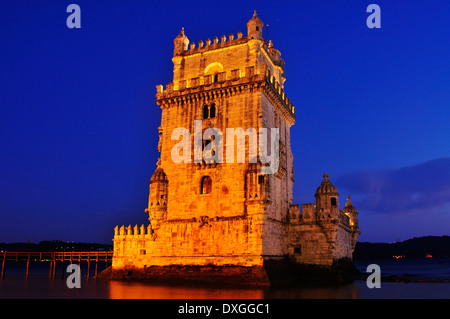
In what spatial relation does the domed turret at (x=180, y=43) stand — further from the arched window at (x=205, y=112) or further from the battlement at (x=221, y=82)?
the arched window at (x=205, y=112)

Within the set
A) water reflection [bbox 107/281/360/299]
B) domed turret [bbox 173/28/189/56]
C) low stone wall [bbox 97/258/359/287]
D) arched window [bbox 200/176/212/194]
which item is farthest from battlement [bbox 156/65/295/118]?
water reflection [bbox 107/281/360/299]

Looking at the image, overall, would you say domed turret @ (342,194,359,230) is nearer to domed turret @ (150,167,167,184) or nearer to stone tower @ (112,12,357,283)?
stone tower @ (112,12,357,283)

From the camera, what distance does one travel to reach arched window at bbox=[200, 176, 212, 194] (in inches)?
1353

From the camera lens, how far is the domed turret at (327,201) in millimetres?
35531

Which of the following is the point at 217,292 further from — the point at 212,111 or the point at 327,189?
the point at 212,111

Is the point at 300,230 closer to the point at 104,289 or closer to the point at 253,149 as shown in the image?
the point at 253,149

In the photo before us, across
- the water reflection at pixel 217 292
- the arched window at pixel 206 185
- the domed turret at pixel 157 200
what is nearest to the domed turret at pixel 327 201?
the water reflection at pixel 217 292

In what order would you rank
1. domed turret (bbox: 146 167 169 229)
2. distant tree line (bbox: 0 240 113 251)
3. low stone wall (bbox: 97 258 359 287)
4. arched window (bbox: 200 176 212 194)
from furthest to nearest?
distant tree line (bbox: 0 240 113 251), domed turret (bbox: 146 167 169 229), arched window (bbox: 200 176 212 194), low stone wall (bbox: 97 258 359 287)

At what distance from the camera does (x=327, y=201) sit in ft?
118

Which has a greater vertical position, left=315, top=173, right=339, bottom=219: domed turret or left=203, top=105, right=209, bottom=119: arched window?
left=203, top=105, right=209, bottom=119: arched window


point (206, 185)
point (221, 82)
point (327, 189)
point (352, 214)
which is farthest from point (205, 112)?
point (352, 214)

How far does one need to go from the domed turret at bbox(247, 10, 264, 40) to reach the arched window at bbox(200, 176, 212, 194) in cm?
1327

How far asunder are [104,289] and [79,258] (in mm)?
17068

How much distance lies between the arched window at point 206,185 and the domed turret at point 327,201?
984cm
